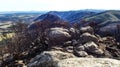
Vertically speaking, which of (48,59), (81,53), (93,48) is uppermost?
(48,59)

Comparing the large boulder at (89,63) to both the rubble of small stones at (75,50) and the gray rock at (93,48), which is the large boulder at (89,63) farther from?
the gray rock at (93,48)

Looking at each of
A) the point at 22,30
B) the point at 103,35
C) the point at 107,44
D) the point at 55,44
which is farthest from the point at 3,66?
the point at 22,30

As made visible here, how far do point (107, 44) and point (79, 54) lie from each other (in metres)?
9.14

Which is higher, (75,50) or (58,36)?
(58,36)

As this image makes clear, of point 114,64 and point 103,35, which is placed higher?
point 114,64

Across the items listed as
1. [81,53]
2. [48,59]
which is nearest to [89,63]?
[48,59]

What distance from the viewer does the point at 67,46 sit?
34.8 m

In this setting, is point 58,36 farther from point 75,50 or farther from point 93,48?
point 93,48

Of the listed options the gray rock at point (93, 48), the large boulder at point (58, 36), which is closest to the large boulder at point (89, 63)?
the gray rock at point (93, 48)

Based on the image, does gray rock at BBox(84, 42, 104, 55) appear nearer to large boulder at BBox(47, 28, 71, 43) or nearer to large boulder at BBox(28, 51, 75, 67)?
large boulder at BBox(47, 28, 71, 43)

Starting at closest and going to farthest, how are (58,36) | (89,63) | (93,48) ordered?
(89,63) < (93,48) < (58,36)

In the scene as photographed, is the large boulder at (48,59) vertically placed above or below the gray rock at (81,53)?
above

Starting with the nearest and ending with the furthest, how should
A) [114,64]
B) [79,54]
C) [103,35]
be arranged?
[114,64] → [79,54] → [103,35]

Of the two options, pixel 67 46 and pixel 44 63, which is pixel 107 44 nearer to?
pixel 67 46
